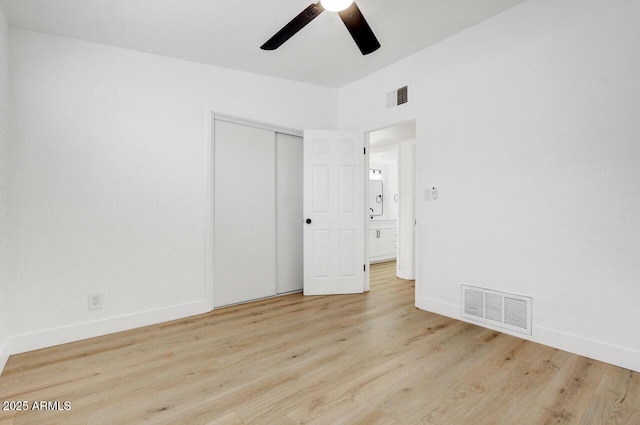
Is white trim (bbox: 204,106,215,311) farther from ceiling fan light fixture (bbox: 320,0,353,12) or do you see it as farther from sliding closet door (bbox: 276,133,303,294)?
ceiling fan light fixture (bbox: 320,0,353,12)

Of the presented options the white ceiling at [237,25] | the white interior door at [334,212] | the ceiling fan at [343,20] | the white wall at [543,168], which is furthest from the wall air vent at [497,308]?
the white ceiling at [237,25]

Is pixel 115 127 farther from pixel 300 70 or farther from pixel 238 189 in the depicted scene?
pixel 300 70

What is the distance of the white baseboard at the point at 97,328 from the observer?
2262mm

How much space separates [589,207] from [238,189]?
3.14 m

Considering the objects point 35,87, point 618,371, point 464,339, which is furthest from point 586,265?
point 35,87

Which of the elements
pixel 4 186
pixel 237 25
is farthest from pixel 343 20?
pixel 4 186

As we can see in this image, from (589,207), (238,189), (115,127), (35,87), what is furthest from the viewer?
(238,189)

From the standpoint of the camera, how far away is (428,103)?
3.07 meters

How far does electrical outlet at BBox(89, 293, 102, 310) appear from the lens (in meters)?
2.53

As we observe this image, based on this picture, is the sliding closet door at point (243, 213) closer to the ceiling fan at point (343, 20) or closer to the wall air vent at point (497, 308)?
the ceiling fan at point (343, 20)

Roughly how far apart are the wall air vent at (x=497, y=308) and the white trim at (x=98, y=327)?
8.57 ft

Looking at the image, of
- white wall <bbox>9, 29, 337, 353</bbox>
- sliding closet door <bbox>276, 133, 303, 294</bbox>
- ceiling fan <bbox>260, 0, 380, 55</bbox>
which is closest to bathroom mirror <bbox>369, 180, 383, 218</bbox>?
sliding closet door <bbox>276, 133, 303, 294</bbox>

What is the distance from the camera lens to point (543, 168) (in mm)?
2303

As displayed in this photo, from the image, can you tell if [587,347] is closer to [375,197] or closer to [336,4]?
[336,4]
